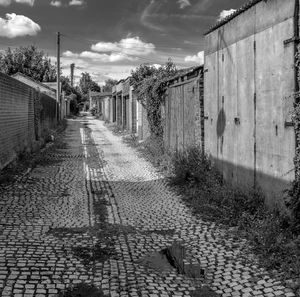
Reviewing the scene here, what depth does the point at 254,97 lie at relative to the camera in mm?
6402

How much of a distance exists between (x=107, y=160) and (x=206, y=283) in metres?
9.29

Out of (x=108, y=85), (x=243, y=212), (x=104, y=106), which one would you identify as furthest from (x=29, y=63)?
(x=243, y=212)

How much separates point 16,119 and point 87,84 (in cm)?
10428

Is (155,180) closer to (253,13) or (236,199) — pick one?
(236,199)

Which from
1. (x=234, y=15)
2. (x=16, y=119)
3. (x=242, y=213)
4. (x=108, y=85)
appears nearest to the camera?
(x=242, y=213)

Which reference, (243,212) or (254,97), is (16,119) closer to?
(254,97)

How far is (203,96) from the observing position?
9250mm

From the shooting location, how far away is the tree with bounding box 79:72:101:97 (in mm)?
113562

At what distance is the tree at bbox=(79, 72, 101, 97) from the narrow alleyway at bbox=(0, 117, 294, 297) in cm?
10671

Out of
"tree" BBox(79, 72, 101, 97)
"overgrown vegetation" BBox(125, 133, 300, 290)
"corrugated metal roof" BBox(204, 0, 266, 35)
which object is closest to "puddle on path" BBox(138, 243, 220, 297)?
"overgrown vegetation" BBox(125, 133, 300, 290)

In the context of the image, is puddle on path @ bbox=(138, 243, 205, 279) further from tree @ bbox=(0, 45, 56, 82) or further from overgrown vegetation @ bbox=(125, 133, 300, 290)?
tree @ bbox=(0, 45, 56, 82)

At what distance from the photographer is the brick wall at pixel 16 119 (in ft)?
33.1

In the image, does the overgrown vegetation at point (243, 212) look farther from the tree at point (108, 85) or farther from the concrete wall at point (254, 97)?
the tree at point (108, 85)

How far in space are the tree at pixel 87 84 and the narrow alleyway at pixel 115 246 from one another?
350 feet
